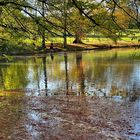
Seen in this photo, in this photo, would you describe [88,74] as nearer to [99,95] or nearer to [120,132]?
[99,95]

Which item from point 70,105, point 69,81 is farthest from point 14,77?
point 70,105

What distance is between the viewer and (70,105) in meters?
17.3

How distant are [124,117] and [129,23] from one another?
9.42 metres

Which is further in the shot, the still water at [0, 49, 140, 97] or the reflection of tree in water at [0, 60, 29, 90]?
the reflection of tree in water at [0, 60, 29, 90]

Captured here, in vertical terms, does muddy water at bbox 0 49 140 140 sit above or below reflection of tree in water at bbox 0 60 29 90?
above

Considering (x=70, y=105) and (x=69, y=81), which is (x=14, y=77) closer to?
(x=69, y=81)

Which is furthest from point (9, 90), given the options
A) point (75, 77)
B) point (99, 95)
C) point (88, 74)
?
point (88, 74)

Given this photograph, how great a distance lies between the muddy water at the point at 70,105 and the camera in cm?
1225

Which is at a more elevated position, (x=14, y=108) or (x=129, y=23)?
(x=129, y=23)

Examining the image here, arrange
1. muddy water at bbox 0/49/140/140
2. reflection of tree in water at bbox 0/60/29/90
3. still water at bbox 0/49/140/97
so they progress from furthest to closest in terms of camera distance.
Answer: reflection of tree in water at bbox 0/60/29/90 < still water at bbox 0/49/140/97 < muddy water at bbox 0/49/140/140

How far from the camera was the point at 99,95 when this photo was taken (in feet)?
67.3

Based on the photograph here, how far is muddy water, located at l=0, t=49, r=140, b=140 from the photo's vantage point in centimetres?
1225

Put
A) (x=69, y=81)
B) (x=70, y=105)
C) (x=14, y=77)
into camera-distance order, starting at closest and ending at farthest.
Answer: (x=70, y=105) → (x=69, y=81) → (x=14, y=77)

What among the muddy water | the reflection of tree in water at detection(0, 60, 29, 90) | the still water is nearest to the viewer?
the muddy water
